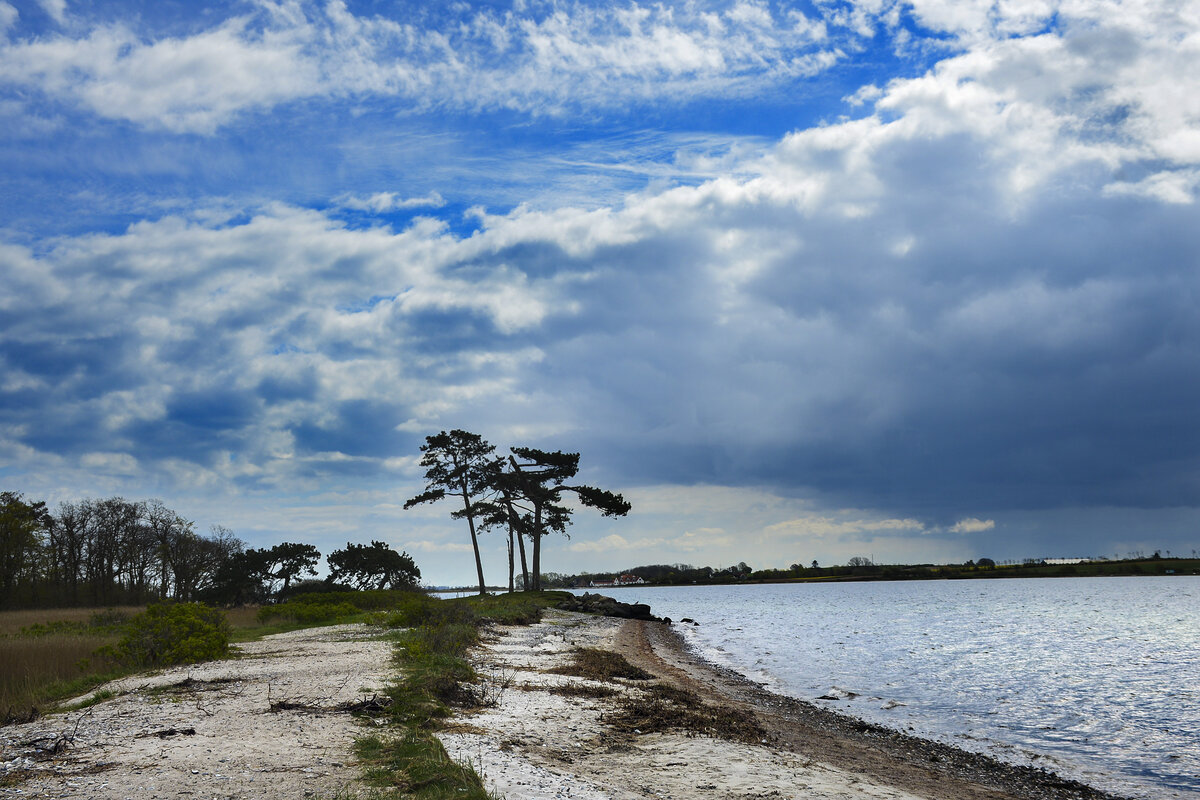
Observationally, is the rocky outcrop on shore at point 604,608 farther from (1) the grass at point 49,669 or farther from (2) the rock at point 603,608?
(1) the grass at point 49,669

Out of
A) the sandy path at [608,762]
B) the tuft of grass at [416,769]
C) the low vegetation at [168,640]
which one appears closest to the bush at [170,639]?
the low vegetation at [168,640]

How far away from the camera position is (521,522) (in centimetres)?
6003

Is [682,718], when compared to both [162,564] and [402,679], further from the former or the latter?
[162,564]

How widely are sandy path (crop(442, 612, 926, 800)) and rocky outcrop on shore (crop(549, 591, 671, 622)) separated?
4286cm

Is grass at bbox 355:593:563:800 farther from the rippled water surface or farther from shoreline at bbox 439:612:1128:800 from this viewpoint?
the rippled water surface

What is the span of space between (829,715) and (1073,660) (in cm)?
1995

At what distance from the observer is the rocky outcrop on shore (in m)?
58.0

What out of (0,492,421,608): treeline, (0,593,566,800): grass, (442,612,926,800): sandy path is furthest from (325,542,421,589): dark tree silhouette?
(442,612,926,800): sandy path

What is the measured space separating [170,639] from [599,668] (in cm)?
1258

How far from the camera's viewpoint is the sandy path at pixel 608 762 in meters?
9.80

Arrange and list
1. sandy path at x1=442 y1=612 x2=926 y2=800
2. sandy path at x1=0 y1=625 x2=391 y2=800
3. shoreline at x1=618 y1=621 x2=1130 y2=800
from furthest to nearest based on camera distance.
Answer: shoreline at x1=618 y1=621 x2=1130 y2=800, sandy path at x1=442 y1=612 x2=926 y2=800, sandy path at x1=0 y1=625 x2=391 y2=800

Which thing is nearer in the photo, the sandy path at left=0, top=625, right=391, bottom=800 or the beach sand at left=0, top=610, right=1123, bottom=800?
the sandy path at left=0, top=625, right=391, bottom=800

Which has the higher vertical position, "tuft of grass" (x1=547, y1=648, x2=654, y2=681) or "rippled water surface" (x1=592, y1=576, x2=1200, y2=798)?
"tuft of grass" (x1=547, y1=648, x2=654, y2=681)

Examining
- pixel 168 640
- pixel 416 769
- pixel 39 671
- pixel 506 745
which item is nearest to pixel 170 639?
pixel 168 640
